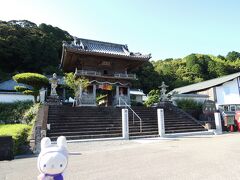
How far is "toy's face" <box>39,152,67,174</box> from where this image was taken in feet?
10.7

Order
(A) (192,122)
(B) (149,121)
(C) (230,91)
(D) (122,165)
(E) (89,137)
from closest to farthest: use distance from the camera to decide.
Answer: (D) (122,165), (E) (89,137), (B) (149,121), (A) (192,122), (C) (230,91)

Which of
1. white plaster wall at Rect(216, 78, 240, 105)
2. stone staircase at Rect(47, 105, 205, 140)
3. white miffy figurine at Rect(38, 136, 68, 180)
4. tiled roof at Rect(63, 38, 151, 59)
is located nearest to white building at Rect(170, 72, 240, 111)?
white plaster wall at Rect(216, 78, 240, 105)

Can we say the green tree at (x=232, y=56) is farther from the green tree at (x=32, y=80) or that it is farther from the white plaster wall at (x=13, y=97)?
the white plaster wall at (x=13, y=97)

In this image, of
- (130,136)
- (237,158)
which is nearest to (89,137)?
(130,136)

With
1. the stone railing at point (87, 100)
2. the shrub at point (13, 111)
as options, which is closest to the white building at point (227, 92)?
the stone railing at point (87, 100)

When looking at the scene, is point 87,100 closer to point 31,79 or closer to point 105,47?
point 31,79

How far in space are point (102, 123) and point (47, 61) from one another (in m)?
28.1

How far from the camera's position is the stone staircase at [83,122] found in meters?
13.3

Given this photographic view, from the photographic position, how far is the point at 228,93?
31.0 metres

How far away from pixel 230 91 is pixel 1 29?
38.4m

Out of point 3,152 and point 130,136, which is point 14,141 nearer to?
point 3,152

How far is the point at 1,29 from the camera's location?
38.0 meters

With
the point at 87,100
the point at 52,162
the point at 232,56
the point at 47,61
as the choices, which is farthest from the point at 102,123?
the point at 232,56

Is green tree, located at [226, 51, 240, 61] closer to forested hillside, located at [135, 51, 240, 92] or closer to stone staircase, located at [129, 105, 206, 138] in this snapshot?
forested hillside, located at [135, 51, 240, 92]
